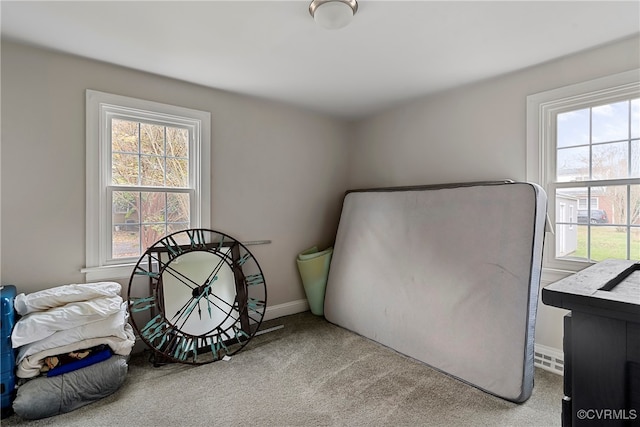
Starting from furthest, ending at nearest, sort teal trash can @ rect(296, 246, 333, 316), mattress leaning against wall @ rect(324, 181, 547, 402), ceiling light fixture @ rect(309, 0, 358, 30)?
1. teal trash can @ rect(296, 246, 333, 316)
2. mattress leaning against wall @ rect(324, 181, 547, 402)
3. ceiling light fixture @ rect(309, 0, 358, 30)

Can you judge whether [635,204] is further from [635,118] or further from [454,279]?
[454,279]

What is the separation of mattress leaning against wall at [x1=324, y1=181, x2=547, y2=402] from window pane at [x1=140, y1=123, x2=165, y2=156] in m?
2.10

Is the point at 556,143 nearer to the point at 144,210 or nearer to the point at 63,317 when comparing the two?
the point at 144,210

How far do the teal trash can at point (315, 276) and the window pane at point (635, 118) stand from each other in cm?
278

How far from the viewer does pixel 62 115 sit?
234cm

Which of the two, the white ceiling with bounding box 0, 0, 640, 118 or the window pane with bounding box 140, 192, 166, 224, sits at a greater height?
the white ceiling with bounding box 0, 0, 640, 118

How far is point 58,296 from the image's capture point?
2068 mm

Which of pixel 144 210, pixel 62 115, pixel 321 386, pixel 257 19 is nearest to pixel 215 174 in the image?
pixel 144 210

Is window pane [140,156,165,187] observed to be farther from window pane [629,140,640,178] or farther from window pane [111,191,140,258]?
window pane [629,140,640,178]

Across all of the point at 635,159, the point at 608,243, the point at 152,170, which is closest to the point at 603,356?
the point at 608,243

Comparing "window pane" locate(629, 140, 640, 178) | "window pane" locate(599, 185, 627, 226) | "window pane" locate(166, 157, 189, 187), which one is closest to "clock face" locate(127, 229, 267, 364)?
"window pane" locate(166, 157, 189, 187)

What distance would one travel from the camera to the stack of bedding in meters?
1.87

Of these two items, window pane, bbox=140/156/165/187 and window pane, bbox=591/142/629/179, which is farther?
window pane, bbox=140/156/165/187

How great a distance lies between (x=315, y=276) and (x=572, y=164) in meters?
2.58
